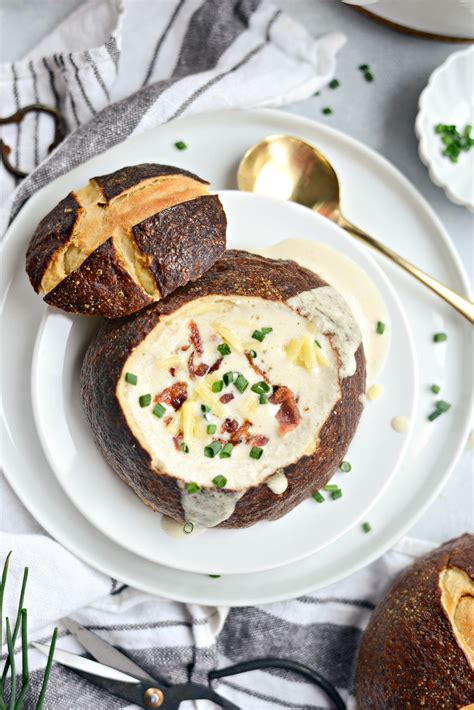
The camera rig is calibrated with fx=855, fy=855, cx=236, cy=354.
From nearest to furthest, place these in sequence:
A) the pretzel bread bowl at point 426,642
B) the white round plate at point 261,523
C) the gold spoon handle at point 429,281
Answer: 1. the pretzel bread bowl at point 426,642
2. the white round plate at point 261,523
3. the gold spoon handle at point 429,281

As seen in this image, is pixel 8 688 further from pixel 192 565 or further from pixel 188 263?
pixel 188 263

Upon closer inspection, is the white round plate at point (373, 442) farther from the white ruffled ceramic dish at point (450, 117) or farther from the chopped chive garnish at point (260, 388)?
the chopped chive garnish at point (260, 388)

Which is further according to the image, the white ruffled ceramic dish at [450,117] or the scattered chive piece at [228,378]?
the white ruffled ceramic dish at [450,117]

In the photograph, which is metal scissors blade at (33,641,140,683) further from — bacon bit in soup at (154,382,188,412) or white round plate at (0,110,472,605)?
bacon bit in soup at (154,382,188,412)

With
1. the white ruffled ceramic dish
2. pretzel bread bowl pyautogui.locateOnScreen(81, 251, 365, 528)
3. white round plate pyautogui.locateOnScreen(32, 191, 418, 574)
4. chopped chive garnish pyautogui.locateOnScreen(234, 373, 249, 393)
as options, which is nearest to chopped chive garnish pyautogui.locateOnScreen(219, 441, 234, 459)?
pretzel bread bowl pyautogui.locateOnScreen(81, 251, 365, 528)

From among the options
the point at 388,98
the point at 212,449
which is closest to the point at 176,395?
the point at 212,449

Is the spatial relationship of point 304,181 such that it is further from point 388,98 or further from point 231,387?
point 231,387

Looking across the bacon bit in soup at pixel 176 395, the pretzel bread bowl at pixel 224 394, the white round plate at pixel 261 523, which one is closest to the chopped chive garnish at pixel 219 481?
the pretzel bread bowl at pixel 224 394
